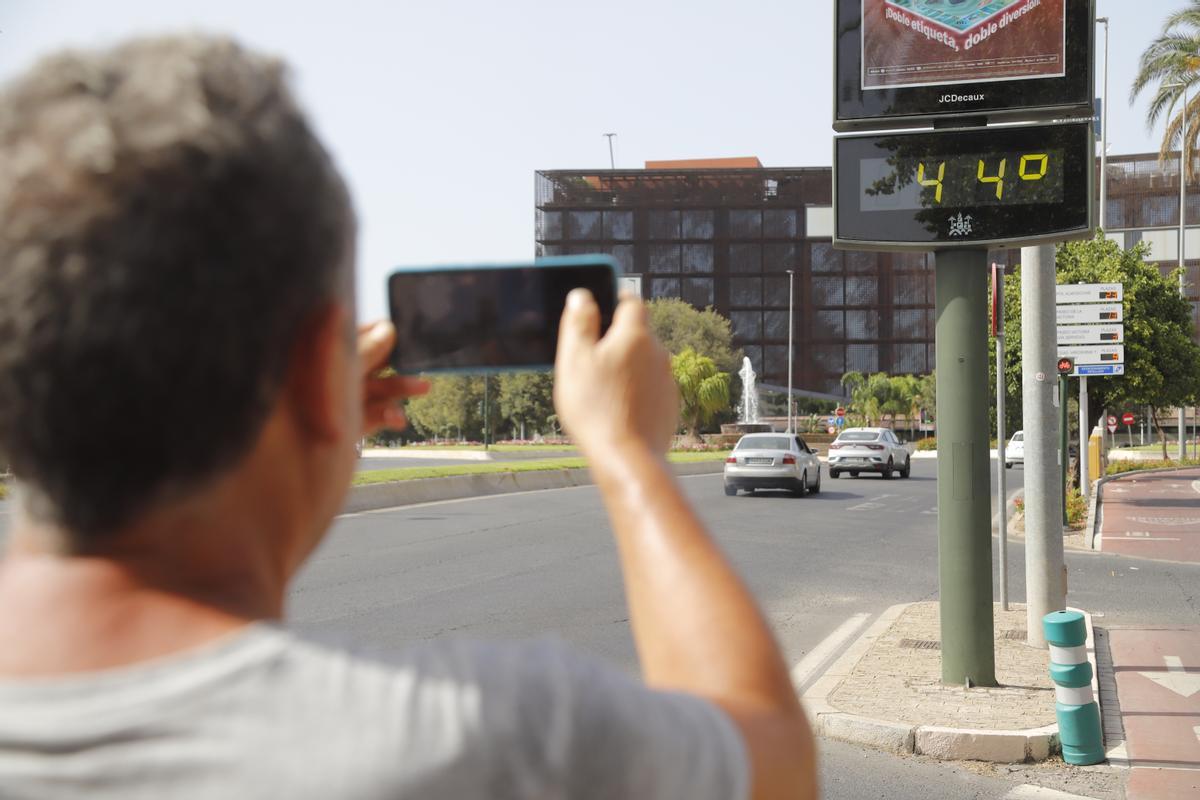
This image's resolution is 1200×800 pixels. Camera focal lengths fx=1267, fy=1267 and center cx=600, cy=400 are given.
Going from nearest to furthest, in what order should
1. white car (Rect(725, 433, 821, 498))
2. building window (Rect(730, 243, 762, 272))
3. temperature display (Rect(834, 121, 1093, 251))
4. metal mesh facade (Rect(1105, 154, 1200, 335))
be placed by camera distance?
1. temperature display (Rect(834, 121, 1093, 251))
2. white car (Rect(725, 433, 821, 498))
3. metal mesh facade (Rect(1105, 154, 1200, 335))
4. building window (Rect(730, 243, 762, 272))

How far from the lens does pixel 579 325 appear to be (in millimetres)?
1165

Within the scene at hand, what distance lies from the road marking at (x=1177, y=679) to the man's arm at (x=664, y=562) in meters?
7.36

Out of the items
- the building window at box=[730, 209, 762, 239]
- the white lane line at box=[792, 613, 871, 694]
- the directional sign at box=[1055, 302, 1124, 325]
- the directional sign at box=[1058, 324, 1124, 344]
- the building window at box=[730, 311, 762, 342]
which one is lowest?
the white lane line at box=[792, 613, 871, 694]

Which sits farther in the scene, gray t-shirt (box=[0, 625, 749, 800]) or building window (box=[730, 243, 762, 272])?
building window (box=[730, 243, 762, 272])

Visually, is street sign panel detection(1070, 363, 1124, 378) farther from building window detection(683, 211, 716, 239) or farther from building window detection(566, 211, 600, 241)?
building window detection(683, 211, 716, 239)

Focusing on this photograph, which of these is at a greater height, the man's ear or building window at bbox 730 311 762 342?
building window at bbox 730 311 762 342

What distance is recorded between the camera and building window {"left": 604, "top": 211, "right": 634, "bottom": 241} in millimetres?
99625

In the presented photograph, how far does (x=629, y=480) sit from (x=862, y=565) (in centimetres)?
1399

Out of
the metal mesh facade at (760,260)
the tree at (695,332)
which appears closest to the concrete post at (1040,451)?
the tree at (695,332)

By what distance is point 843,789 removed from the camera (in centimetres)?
563

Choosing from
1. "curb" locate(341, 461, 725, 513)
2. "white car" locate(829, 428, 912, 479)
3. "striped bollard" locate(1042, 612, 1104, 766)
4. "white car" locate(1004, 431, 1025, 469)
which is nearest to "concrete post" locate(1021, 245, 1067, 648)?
"striped bollard" locate(1042, 612, 1104, 766)

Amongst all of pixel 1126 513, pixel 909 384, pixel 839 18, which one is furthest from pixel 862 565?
pixel 909 384

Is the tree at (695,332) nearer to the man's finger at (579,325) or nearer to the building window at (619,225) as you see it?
the building window at (619,225)

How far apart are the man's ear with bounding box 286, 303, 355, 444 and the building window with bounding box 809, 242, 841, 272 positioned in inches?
3958
